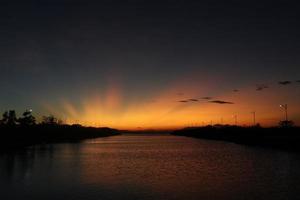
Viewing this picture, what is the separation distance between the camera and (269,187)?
31.0 m

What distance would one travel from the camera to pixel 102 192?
1125 inches

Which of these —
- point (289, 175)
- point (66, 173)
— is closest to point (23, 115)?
point (66, 173)

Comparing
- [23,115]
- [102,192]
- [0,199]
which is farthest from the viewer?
[23,115]

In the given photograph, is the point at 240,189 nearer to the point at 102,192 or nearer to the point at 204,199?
the point at 204,199

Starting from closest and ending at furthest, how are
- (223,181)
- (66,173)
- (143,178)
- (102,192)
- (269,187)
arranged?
(102,192)
(269,187)
(223,181)
(143,178)
(66,173)

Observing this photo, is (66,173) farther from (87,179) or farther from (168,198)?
(168,198)

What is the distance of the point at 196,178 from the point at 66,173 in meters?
14.7

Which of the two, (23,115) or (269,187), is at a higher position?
(23,115)

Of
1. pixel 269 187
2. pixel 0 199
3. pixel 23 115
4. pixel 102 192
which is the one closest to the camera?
pixel 0 199

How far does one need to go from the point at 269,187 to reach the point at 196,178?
25.9ft

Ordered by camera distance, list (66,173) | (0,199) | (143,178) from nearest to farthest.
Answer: (0,199)
(143,178)
(66,173)

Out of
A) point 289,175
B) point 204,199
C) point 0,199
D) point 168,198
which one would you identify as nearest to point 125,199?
point 168,198

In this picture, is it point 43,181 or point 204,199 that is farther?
point 43,181

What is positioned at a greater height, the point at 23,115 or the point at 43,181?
the point at 23,115
